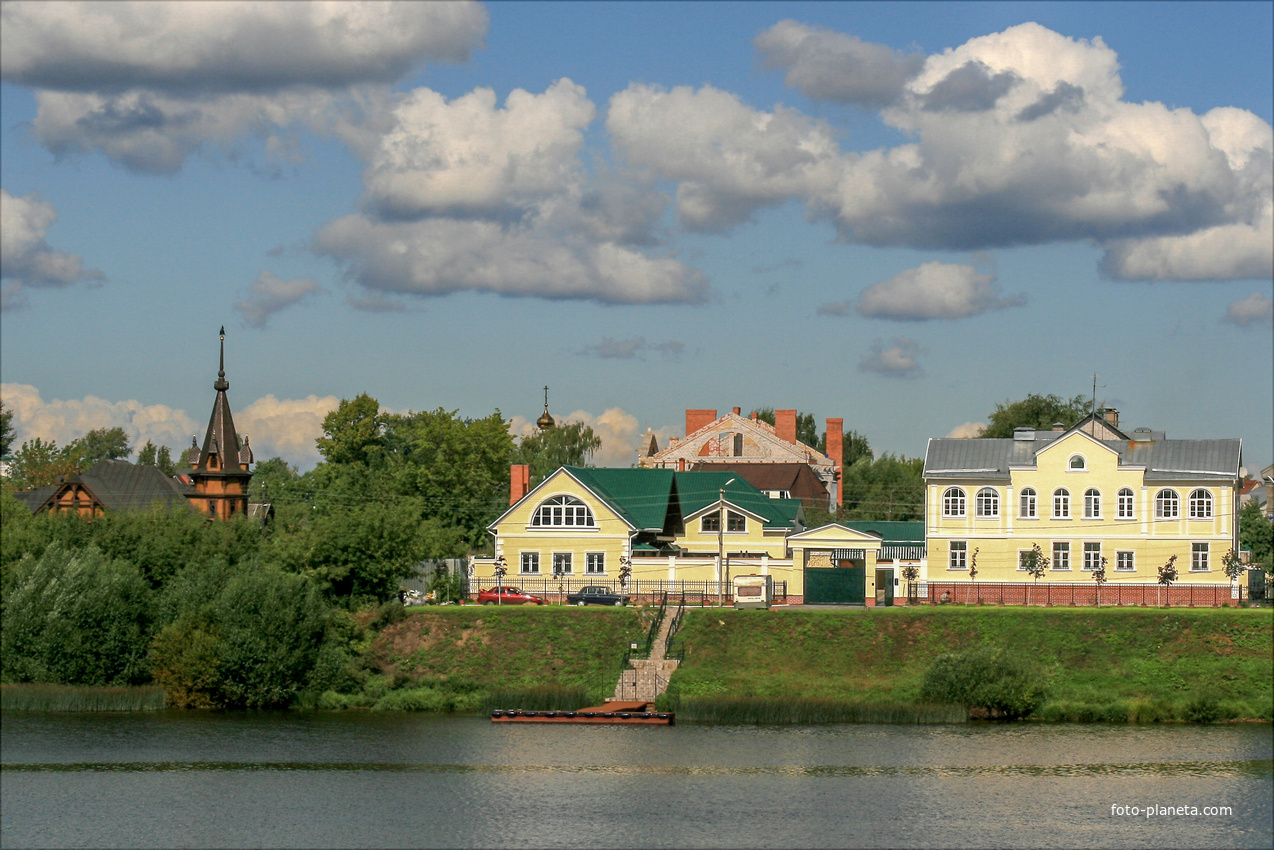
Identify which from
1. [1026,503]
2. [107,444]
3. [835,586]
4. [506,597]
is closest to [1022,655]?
[835,586]

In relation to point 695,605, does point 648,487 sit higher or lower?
higher

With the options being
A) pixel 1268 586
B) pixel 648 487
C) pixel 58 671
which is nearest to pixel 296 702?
pixel 58 671

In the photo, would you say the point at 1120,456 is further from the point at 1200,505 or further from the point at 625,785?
the point at 625,785

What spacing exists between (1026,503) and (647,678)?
21.0 metres

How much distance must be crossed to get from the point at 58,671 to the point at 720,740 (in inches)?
979

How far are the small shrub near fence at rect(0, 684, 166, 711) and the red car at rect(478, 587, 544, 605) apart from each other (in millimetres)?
14671

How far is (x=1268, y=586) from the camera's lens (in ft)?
215

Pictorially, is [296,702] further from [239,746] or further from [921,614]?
[921,614]

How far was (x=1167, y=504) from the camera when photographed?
6406cm

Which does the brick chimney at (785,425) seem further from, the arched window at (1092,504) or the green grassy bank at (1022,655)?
the green grassy bank at (1022,655)

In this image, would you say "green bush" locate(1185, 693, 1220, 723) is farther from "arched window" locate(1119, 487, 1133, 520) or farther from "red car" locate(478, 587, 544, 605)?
"red car" locate(478, 587, 544, 605)

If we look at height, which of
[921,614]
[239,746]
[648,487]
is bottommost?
[239,746]

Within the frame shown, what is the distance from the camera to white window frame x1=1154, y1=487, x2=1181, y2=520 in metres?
63.9

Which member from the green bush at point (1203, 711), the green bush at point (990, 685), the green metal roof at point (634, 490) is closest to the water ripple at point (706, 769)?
the green bush at point (1203, 711)
